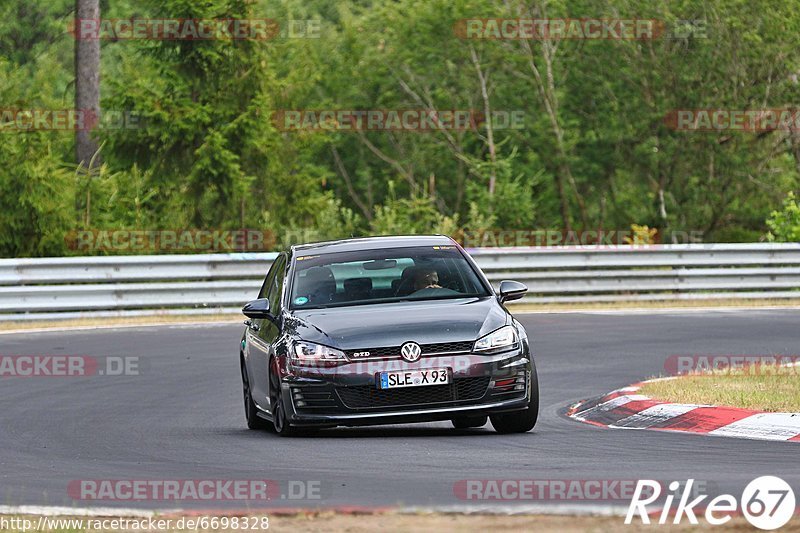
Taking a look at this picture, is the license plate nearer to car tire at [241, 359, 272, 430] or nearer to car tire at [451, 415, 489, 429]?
car tire at [451, 415, 489, 429]

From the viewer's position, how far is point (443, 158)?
55.1m

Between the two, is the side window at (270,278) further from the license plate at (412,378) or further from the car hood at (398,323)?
the license plate at (412,378)

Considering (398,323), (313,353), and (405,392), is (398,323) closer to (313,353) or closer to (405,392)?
(405,392)

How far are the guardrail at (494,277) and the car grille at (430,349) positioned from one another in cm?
1399

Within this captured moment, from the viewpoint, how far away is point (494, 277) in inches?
1024

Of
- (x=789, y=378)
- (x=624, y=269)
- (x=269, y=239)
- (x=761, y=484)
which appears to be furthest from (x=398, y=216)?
(x=761, y=484)

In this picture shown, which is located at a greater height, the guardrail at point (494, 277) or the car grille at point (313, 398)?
the car grille at point (313, 398)

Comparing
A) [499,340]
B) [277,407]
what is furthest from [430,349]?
[277,407]

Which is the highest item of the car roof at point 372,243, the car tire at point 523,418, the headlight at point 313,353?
the car roof at point 372,243

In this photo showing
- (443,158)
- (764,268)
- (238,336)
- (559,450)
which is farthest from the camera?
(443,158)

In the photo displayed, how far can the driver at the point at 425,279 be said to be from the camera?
→ 1241 cm

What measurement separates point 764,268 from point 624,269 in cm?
232

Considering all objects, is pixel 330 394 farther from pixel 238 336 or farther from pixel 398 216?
pixel 398 216

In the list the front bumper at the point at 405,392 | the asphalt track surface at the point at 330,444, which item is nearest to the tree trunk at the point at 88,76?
the asphalt track surface at the point at 330,444
